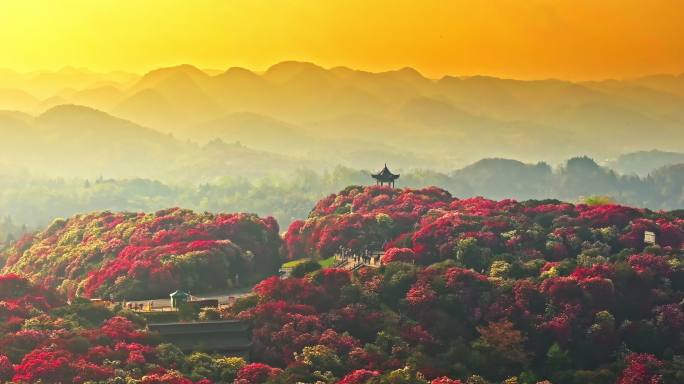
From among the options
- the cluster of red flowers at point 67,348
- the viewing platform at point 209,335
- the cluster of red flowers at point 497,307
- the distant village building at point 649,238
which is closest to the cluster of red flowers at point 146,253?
the cluster of red flowers at point 497,307

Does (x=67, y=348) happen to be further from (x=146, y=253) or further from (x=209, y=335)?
(x=146, y=253)

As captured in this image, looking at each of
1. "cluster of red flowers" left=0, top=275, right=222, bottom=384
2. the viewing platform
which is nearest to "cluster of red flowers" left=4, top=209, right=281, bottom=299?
"cluster of red flowers" left=0, top=275, right=222, bottom=384

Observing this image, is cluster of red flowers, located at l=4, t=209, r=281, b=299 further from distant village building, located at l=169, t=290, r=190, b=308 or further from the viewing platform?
the viewing platform

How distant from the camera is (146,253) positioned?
8138cm

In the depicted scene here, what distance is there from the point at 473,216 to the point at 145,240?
2538cm

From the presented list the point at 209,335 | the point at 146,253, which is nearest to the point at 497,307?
the point at 209,335

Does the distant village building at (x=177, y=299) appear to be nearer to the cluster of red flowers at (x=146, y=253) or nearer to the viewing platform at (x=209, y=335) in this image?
the viewing platform at (x=209, y=335)

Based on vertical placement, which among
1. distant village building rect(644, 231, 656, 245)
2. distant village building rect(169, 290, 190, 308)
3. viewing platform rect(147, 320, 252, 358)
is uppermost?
distant village building rect(644, 231, 656, 245)

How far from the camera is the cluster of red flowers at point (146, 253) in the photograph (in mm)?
77438

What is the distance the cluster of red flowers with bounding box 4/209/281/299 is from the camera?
3049 inches

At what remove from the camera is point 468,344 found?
6209 cm

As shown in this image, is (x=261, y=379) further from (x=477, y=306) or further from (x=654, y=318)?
(x=654, y=318)

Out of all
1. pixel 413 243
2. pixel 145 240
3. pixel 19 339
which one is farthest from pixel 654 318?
pixel 145 240

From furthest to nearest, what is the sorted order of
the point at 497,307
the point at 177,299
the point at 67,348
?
the point at 177,299, the point at 497,307, the point at 67,348
